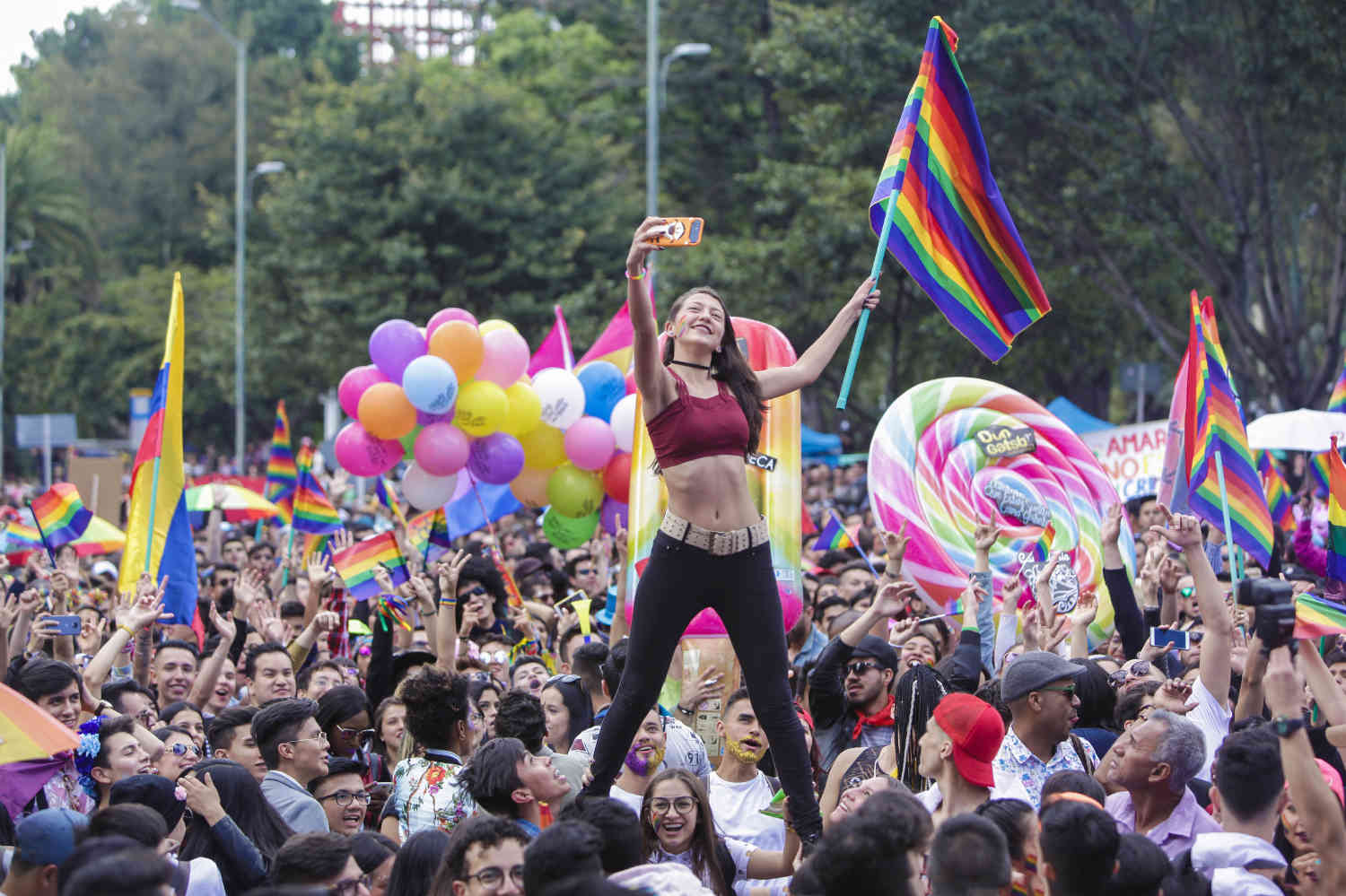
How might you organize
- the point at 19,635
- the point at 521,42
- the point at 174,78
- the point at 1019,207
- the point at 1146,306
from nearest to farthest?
the point at 19,635
the point at 1019,207
the point at 1146,306
the point at 521,42
the point at 174,78

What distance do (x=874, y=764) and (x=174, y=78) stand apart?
188 ft

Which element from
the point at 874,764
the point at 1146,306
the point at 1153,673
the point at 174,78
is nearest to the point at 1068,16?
the point at 1146,306

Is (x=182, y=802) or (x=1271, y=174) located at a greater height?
(x=1271, y=174)

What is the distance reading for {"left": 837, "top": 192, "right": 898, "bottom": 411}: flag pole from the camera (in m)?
6.27

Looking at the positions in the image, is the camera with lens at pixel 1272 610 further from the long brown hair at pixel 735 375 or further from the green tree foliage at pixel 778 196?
the green tree foliage at pixel 778 196

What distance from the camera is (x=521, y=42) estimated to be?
40.0 metres

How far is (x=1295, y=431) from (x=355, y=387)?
736cm

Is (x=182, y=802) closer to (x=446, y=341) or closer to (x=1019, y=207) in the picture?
(x=446, y=341)

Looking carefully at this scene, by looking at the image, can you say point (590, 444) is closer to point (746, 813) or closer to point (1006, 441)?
point (1006, 441)

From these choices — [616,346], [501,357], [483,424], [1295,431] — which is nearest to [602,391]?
[501,357]

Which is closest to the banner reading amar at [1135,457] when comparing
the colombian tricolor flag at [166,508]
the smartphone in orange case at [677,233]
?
the colombian tricolor flag at [166,508]

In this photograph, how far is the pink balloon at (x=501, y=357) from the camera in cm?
1184

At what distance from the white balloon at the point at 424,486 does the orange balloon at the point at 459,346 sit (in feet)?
2.31

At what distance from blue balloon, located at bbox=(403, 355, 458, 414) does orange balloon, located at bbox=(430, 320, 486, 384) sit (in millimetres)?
155
